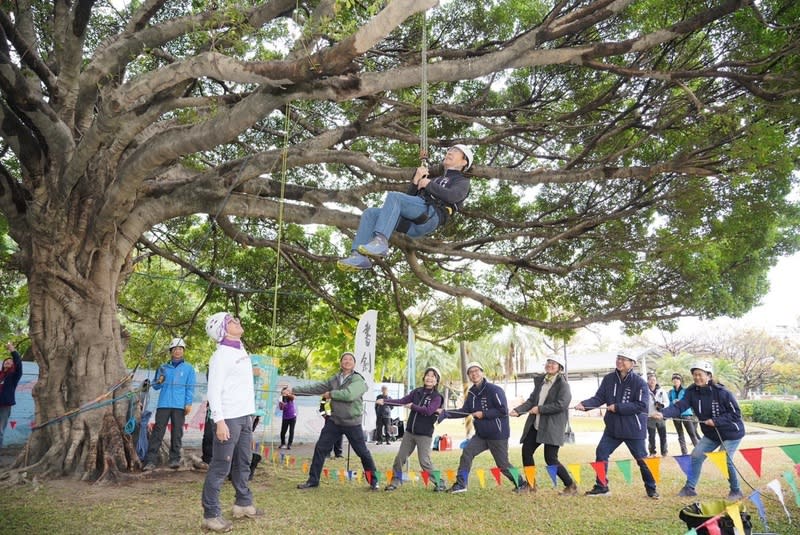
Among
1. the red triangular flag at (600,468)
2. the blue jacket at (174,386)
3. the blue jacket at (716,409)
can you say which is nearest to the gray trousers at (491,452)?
the red triangular flag at (600,468)

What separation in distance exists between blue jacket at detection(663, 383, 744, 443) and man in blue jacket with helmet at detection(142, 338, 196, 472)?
652 centimetres

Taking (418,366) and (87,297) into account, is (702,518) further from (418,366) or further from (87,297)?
(418,366)

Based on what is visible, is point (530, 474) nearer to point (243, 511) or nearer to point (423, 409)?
point (423, 409)

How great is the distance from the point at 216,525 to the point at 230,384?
117 cm

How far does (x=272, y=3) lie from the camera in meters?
7.29

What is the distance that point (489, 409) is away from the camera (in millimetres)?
7164

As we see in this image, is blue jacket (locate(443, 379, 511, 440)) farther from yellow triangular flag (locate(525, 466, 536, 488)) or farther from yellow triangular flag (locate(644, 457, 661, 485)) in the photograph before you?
yellow triangular flag (locate(644, 457, 661, 485))

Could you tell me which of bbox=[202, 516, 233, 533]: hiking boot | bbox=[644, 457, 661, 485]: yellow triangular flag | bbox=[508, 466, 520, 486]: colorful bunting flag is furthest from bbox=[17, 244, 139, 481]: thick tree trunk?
bbox=[644, 457, 661, 485]: yellow triangular flag

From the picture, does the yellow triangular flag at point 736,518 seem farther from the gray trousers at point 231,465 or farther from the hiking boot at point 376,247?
the gray trousers at point 231,465

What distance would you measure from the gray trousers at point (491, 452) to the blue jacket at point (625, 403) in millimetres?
1193

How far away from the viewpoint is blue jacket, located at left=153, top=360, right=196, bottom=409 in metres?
7.74

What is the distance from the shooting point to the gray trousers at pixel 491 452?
22.9ft

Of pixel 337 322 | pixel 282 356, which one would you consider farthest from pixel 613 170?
pixel 282 356

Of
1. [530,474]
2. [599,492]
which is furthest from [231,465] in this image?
[599,492]
